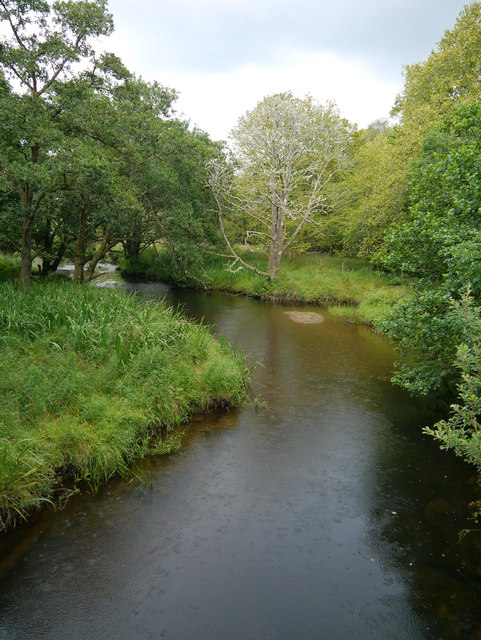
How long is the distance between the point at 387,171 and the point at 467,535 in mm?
21530

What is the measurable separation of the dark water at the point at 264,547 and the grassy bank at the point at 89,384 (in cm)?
62

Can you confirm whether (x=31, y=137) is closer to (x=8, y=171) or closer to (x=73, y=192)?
(x=8, y=171)

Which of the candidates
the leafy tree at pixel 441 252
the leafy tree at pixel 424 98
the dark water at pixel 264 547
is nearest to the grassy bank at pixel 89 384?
the dark water at pixel 264 547

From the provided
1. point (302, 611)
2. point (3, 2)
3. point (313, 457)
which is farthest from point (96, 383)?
point (3, 2)

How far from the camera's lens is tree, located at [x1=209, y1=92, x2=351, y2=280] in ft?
84.8

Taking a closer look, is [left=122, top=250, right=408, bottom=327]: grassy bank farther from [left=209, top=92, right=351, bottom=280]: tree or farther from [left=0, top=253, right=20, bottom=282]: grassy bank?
[left=0, top=253, right=20, bottom=282]: grassy bank

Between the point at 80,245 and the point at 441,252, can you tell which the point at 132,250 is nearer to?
the point at 80,245

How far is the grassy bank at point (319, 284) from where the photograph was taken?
24.0m

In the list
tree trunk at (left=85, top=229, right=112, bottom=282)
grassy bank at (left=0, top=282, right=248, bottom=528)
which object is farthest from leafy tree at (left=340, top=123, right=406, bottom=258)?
grassy bank at (left=0, top=282, right=248, bottom=528)

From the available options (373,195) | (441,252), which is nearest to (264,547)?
(441,252)

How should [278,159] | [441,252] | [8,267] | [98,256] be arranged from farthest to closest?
1. [278,159]
2. [8,267]
3. [98,256]
4. [441,252]

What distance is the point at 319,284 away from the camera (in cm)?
2823

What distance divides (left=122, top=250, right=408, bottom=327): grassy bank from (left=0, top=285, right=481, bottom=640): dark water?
14211mm

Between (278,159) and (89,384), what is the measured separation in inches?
914
